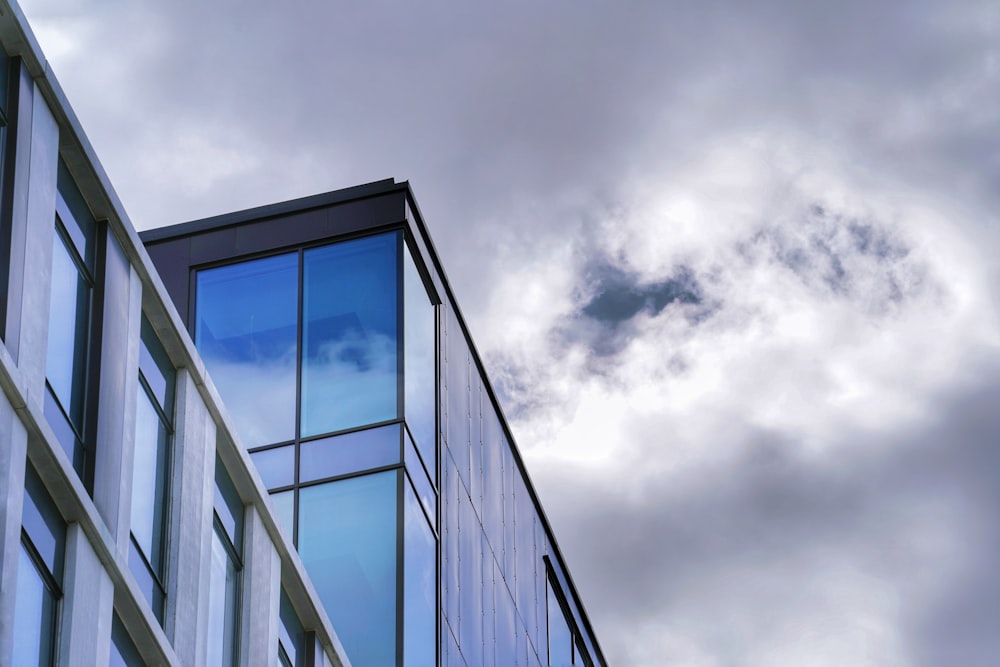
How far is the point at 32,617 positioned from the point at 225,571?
6.28 meters

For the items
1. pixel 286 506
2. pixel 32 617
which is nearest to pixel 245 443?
pixel 286 506

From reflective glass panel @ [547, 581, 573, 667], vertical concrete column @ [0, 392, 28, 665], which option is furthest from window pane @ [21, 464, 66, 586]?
reflective glass panel @ [547, 581, 573, 667]

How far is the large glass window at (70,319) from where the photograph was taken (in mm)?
18469

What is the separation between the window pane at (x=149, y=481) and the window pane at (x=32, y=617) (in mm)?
2747

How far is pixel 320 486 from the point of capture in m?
29.8

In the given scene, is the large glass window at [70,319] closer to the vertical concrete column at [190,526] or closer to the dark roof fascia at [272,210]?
the vertical concrete column at [190,526]

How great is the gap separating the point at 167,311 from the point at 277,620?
4.94 m

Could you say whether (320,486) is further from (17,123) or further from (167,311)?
(17,123)

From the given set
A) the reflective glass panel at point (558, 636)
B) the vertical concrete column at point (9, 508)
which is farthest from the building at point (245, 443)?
the reflective glass panel at point (558, 636)

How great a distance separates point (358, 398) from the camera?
1199 inches

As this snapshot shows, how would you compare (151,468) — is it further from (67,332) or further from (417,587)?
(417,587)

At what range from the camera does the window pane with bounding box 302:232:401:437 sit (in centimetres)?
3034

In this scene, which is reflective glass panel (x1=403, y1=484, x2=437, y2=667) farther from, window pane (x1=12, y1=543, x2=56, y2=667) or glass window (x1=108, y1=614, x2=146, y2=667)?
window pane (x1=12, y1=543, x2=56, y2=667)

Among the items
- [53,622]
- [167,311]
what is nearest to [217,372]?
[167,311]
